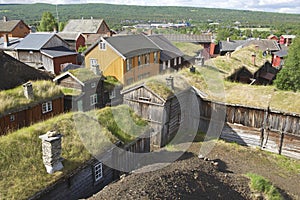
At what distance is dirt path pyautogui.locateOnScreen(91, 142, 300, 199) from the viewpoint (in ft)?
35.3

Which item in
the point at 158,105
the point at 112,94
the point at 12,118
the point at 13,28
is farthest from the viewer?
the point at 13,28

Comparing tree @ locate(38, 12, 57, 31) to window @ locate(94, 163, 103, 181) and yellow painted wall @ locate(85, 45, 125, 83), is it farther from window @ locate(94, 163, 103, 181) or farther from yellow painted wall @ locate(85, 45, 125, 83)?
window @ locate(94, 163, 103, 181)

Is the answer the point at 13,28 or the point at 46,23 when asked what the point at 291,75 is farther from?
the point at 46,23

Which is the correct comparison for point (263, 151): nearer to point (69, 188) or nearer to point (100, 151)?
point (100, 151)

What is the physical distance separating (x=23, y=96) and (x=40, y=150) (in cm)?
894

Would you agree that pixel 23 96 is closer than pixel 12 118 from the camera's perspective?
No

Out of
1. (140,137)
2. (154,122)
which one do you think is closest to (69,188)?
(140,137)

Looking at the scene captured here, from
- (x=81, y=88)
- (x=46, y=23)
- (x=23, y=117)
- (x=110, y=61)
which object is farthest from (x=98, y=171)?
(x=46, y=23)

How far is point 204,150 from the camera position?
17891mm

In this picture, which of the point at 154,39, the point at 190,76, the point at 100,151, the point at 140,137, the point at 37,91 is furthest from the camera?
the point at 154,39

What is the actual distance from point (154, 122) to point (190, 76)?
19.3 feet

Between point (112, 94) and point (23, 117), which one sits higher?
point (23, 117)

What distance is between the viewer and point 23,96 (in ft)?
60.6

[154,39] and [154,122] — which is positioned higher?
[154,39]
